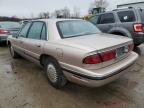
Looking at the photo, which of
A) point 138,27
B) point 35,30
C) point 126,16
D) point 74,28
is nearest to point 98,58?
point 74,28

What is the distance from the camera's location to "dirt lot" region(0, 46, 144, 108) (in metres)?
3.29

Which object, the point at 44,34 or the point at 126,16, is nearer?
the point at 44,34

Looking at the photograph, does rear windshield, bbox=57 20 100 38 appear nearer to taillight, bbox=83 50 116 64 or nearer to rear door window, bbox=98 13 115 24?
taillight, bbox=83 50 116 64

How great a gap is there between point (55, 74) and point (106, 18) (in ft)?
14.3

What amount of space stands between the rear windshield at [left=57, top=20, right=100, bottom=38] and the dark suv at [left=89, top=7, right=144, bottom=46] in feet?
7.57

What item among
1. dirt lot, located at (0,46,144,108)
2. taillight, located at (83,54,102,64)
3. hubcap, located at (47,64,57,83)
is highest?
taillight, located at (83,54,102,64)

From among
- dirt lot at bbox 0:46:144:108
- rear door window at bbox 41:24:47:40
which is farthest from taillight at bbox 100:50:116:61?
rear door window at bbox 41:24:47:40

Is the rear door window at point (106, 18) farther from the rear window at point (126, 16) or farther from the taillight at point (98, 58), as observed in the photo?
the taillight at point (98, 58)

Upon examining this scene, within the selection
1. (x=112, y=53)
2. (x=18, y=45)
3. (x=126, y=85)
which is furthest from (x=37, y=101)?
(x=18, y=45)

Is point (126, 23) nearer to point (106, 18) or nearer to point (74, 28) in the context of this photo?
point (106, 18)

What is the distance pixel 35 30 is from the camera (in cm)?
456

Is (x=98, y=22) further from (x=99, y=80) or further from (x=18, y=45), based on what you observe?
(x=99, y=80)

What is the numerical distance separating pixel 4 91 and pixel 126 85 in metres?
2.72

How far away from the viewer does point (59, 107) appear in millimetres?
3217
